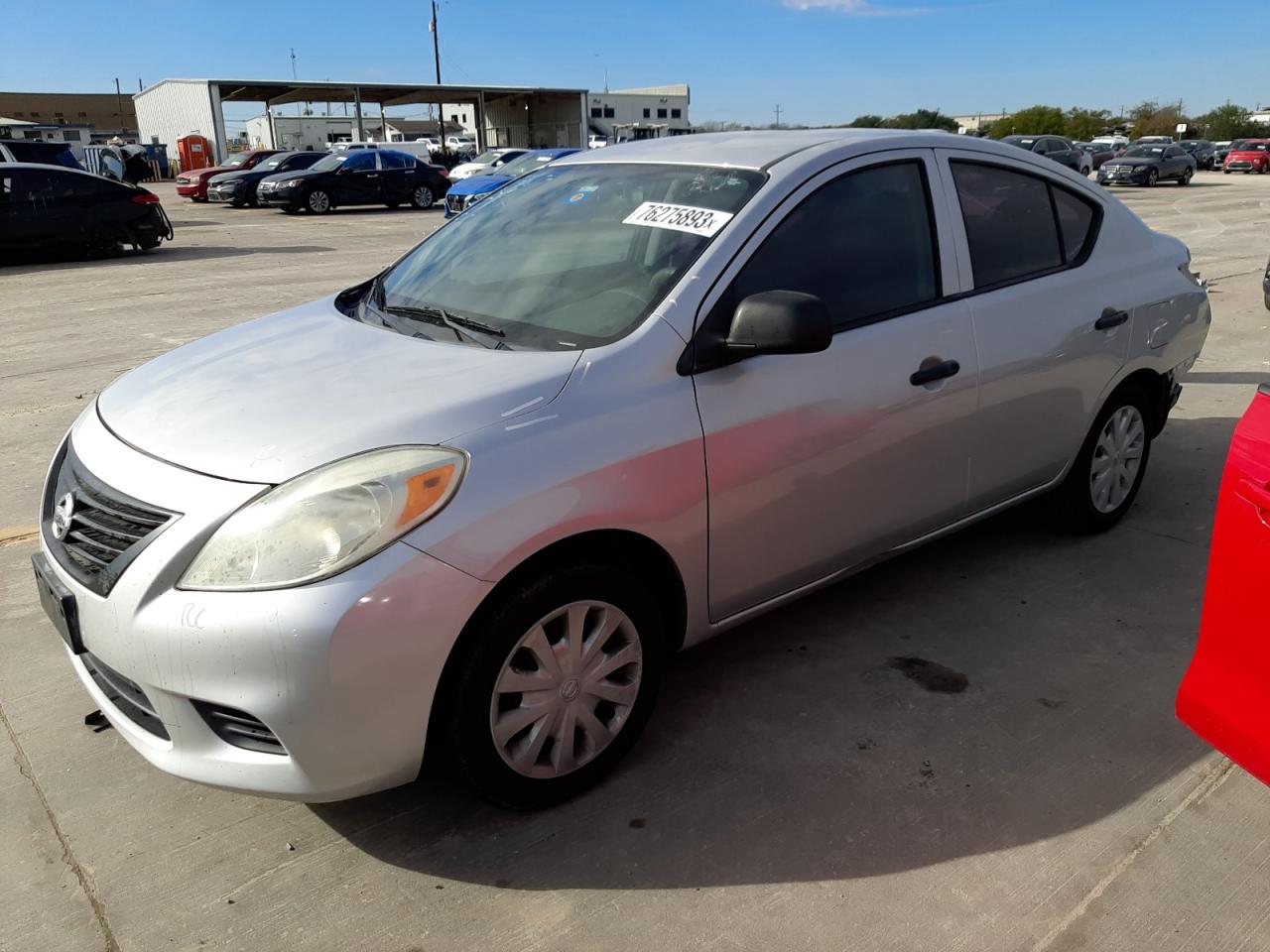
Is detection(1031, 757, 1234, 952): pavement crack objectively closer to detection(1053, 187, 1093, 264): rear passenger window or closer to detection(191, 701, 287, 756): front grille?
detection(191, 701, 287, 756): front grille

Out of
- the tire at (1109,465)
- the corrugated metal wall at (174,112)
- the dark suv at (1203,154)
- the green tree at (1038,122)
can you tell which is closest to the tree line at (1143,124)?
the green tree at (1038,122)

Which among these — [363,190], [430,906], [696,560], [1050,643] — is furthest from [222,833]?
[363,190]

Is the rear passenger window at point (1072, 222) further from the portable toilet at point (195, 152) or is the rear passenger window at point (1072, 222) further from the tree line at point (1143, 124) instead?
the tree line at point (1143, 124)

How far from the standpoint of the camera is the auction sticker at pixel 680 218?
2.94 metres

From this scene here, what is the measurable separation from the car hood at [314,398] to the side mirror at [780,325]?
1.48 ft

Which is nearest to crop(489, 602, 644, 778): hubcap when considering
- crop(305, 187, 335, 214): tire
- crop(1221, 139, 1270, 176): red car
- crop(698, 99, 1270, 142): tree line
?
crop(305, 187, 335, 214): tire

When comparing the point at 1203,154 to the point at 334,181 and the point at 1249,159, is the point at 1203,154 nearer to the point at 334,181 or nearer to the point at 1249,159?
the point at 1249,159

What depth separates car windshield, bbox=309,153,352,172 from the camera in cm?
2431

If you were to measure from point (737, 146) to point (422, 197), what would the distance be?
78.4 feet

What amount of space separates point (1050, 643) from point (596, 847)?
189 centimetres

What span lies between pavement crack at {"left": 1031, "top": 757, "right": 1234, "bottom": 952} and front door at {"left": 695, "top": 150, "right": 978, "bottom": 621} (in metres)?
1.13

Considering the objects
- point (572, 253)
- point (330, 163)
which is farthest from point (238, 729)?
point (330, 163)

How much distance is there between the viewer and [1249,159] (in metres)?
42.2

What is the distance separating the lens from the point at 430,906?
2336mm
